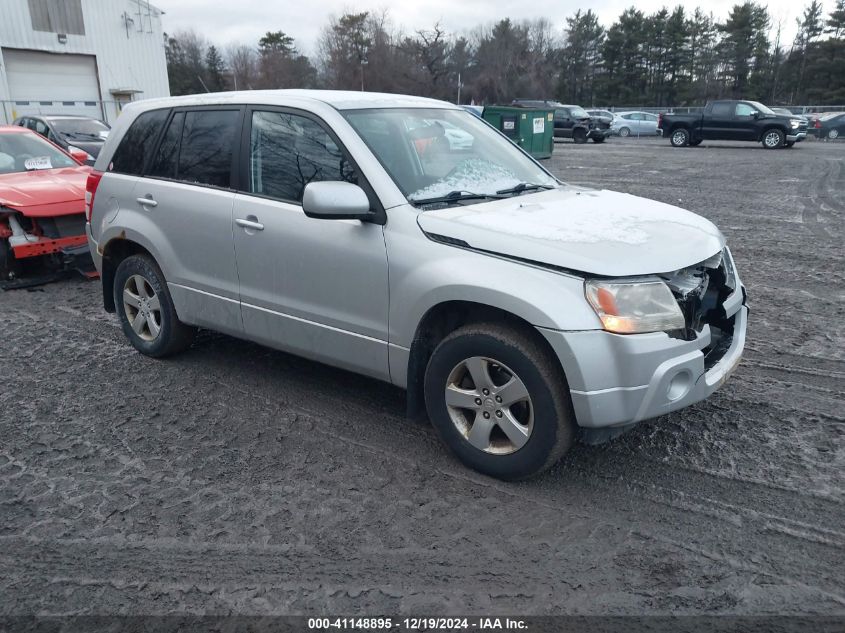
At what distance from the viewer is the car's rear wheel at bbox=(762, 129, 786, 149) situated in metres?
26.1

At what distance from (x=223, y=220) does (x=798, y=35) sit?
250ft

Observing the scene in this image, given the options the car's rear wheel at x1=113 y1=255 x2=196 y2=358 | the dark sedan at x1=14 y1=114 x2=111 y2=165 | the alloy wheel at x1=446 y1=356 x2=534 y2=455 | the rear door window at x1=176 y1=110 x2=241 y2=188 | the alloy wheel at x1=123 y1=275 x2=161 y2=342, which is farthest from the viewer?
the dark sedan at x1=14 y1=114 x2=111 y2=165

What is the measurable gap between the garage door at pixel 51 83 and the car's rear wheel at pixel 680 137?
24.4 meters

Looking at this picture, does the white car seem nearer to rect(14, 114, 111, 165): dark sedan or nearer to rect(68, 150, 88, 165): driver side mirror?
rect(14, 114, 111, 165): dark sedan

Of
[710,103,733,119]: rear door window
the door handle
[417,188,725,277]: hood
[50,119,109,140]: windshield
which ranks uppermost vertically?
[417,188,725,277]: hood

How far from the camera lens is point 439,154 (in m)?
4.13

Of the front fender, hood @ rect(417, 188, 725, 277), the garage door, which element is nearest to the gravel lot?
the front fender

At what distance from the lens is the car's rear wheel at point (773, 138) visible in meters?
26.1

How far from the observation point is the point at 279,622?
2.59 metres

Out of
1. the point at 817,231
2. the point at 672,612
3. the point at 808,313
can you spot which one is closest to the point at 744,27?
the point at 817,231

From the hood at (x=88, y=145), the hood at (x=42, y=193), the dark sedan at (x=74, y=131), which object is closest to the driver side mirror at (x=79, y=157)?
the hood at (x=42, y=193)

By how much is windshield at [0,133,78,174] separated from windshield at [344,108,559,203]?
20.0 feet

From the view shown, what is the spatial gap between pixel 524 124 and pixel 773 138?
455 inches

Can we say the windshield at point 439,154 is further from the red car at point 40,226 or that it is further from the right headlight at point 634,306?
the red car at point 40,226
